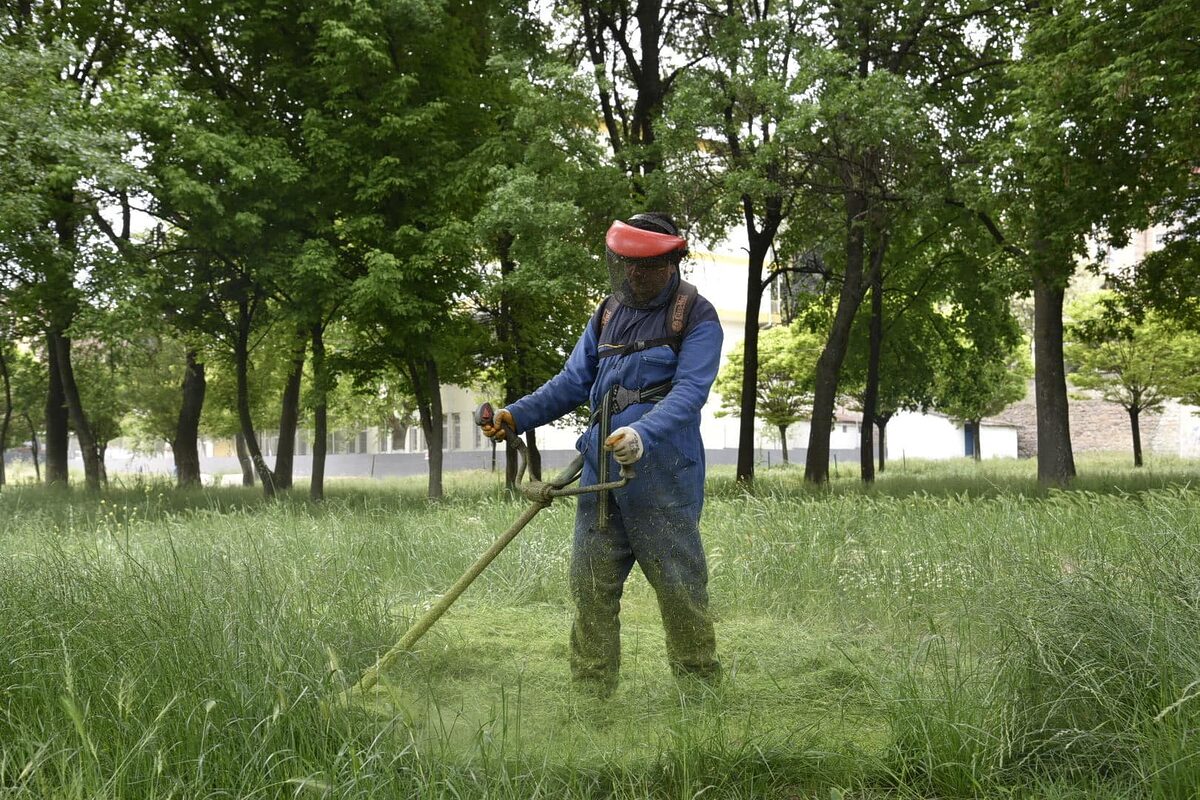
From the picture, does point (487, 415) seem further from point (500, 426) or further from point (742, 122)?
point (742, 122)

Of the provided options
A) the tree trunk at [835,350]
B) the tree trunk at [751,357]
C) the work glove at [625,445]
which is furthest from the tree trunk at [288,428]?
the work glove at [625,445]

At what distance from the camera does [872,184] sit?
1670cm

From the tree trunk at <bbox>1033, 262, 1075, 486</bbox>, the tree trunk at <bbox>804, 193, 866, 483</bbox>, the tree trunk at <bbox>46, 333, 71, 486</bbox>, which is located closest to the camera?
the tree trunk at <bbox>1033, 262, 1075, 486</bbox>

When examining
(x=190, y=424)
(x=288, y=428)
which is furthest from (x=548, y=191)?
(x=190, y=424)

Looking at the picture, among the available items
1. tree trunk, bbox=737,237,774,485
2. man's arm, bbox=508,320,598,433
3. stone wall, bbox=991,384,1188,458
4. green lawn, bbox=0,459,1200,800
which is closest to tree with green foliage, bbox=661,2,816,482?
tree trunk, bbox=737,237,774,485

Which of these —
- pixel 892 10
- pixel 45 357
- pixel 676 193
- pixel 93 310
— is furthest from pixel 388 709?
pixel 45 357

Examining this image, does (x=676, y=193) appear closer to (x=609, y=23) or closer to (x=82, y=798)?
(x=609, y=23)

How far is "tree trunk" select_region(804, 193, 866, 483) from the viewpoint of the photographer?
1798cm

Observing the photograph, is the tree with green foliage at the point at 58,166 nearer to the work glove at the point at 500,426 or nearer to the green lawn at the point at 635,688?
the green lawn at the point at 635,688

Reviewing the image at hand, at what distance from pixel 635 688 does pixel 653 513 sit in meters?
0.84

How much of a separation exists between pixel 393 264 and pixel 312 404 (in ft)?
13.3

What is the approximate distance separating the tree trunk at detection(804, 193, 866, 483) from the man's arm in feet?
43.7

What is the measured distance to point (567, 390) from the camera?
197 inches

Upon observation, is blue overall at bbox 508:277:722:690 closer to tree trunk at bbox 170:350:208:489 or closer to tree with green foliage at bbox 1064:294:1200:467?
tree trunk at bbox 170:350:208:489
